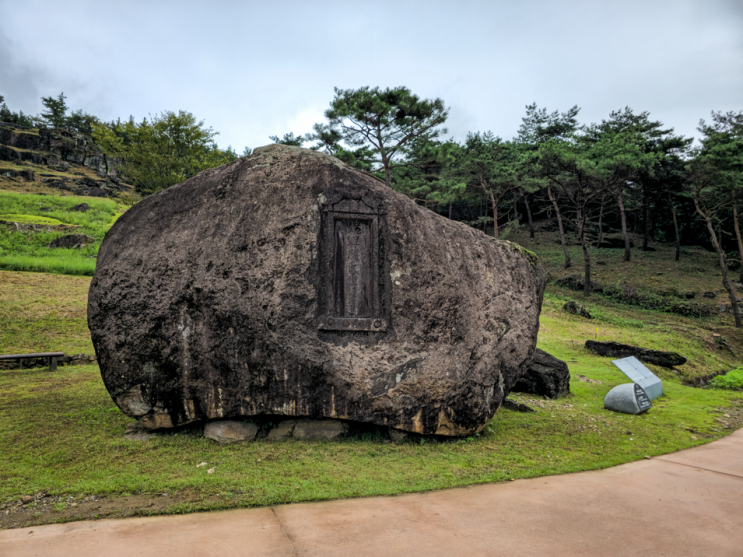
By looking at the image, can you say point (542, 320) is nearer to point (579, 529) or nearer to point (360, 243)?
point (360, 243)

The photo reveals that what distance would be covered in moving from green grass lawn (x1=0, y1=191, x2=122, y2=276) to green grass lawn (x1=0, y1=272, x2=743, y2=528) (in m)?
10.3

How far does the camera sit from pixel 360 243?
6.57 meters

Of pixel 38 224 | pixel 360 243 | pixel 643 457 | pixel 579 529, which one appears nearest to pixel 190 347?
pixel 360 243

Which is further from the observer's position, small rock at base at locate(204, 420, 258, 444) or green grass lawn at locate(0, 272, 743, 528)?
small rock at base at locate(204, 420, 258, 444)

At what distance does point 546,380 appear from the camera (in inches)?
403

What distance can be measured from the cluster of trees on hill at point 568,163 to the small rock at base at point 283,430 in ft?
57.1

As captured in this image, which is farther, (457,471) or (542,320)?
(542,320)

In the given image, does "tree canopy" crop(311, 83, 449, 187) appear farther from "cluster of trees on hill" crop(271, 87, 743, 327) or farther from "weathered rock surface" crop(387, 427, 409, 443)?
"weathered rock surface" crop(387, 427, 409, 443)

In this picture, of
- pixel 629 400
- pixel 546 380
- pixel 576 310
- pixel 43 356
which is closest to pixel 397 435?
pixel 546 380

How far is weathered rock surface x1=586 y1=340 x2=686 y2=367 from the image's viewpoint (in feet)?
47.0

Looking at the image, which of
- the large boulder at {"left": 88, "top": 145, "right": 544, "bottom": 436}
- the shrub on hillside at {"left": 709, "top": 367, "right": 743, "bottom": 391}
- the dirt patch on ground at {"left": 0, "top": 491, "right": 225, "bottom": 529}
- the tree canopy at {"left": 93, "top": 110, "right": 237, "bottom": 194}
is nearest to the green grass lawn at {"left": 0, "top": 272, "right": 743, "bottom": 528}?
the dirt patch on ground at {"left": 0, "top": 491, "right": 225, "bottom": 529}

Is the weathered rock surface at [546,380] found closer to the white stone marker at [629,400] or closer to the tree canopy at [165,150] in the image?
the white stone marker at [629,400]

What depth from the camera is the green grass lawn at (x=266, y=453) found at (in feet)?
15.1

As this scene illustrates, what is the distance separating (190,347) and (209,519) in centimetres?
263
